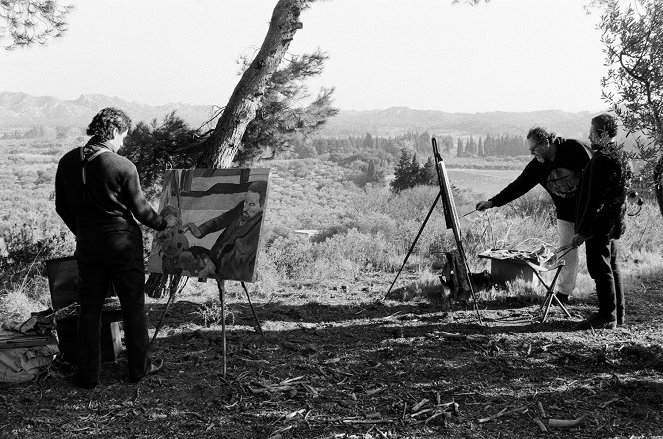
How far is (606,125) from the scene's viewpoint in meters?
4.20

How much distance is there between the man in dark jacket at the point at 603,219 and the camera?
4.47 metres

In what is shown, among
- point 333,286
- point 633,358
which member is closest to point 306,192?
point 333,286

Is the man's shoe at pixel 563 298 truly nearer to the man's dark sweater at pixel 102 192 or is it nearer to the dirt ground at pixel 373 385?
the dirt ground at pixel 373 385

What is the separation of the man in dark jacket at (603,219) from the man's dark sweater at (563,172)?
0.63 m

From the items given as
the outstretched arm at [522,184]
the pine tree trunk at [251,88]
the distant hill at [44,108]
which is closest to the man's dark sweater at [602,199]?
the outstretched arm at [522,184]

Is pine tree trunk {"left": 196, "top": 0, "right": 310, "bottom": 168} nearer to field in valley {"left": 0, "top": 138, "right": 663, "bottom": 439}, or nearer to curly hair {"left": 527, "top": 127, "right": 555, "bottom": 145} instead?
field in valley {"left": 0, "top": 138, "right": 663, "bottom": 439}

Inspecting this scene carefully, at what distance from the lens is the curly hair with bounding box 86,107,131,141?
3656 millimetres

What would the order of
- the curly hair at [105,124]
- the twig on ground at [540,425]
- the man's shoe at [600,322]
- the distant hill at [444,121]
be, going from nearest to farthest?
the twig on ground at [540,425] → the curly hair at [105,124] → the man's shoe at [600,322] → the distant hill at [444,121]

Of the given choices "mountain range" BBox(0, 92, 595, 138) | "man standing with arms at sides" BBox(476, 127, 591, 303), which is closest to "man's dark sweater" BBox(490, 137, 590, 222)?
"man standing with arms at sides" BBox(476, 127, 591, 303)

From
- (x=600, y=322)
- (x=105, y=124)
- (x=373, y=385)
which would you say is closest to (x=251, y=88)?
(x=105, y=124)

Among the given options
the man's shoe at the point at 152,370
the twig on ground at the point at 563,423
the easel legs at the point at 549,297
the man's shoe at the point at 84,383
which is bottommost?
the man's shoe at the point at 84,383

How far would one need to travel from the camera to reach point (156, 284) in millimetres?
6543

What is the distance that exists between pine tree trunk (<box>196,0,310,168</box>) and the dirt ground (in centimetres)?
209

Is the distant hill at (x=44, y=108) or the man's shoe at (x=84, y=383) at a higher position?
the distant hill at (x=44, y=108)
